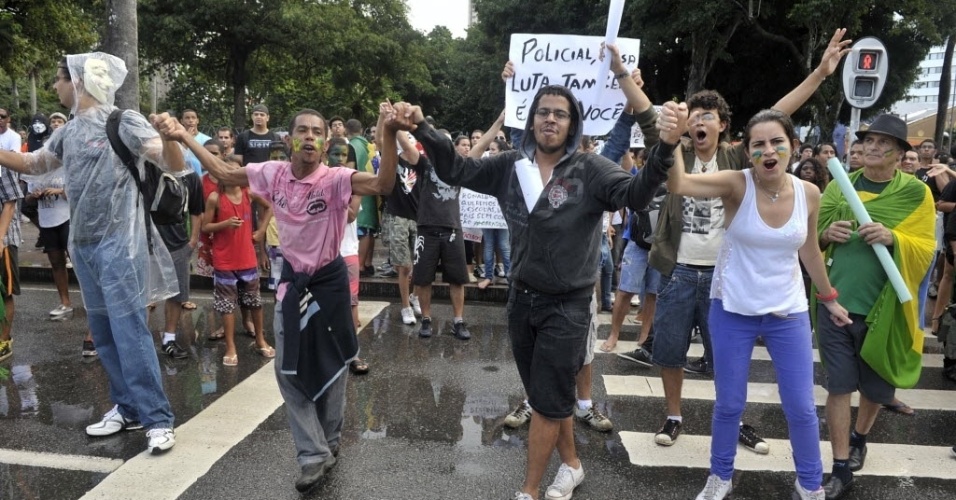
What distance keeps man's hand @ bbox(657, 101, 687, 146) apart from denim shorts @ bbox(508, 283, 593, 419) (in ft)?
2.87

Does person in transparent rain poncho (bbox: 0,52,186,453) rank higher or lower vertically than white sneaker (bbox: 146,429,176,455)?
higher

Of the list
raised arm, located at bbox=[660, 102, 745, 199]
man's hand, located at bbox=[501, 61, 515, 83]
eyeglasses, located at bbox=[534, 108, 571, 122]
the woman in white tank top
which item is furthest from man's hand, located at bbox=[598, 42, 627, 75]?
man's hand, located at bbox=[501, 61, 515, 83]

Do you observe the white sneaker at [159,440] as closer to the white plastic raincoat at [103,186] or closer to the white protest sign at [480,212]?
the white plastic raincoat at [103,186]

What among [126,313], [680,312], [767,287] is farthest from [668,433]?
[126,313]

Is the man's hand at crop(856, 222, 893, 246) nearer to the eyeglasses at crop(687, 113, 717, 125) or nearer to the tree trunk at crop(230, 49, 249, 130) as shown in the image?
the eyeglasses at crop(687, 113, 717, 125)

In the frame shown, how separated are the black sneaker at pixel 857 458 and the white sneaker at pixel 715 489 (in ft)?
3.02

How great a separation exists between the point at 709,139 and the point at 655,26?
19.3 metres

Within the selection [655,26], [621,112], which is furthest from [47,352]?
[655,26]

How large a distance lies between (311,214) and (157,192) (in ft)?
3.97

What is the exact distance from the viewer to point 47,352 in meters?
5.75

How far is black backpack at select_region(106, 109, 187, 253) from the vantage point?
393 centimetres

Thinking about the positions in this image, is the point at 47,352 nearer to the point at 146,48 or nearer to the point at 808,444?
the point at 808,444

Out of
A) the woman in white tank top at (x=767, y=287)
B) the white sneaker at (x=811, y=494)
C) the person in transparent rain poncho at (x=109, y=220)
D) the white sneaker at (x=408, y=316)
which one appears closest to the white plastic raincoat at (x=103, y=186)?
the person in transparent rain poncho at (x=109, y=220)

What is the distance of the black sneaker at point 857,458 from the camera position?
12.4ft
